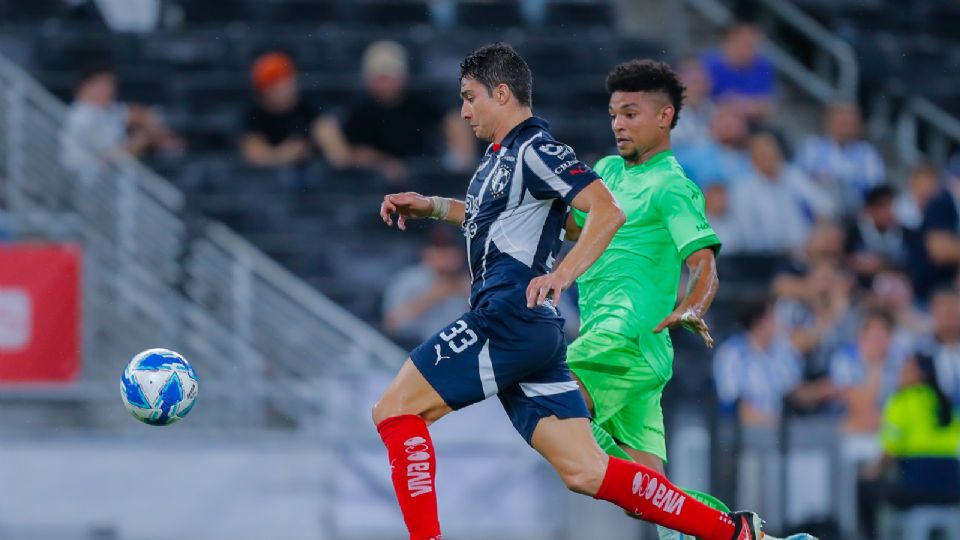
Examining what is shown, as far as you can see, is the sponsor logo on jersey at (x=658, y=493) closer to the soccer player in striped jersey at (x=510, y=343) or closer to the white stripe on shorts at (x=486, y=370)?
the soccer player in striped jersey at (x=510, y=343)

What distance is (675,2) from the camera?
17156 millimetres

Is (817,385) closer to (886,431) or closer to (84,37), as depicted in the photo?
(886,431)

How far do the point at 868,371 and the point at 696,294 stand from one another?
6.86 meters

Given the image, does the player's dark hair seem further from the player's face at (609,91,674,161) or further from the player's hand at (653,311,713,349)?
the player's hand at (653,311,713,349)

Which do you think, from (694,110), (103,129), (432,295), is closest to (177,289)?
(103,129)

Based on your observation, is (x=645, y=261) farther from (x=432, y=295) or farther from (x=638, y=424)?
(x=432, y=295)

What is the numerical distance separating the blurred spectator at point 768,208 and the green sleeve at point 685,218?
7094mm

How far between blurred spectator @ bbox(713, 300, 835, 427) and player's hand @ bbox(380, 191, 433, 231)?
5444 mm

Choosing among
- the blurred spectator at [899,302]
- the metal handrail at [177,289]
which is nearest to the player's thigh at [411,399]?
the metal handrail at [177,289]

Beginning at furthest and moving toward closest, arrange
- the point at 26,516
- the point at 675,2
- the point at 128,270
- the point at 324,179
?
the point at 675,2
the point at 324,179
the point at 128,270
the point at 26,516

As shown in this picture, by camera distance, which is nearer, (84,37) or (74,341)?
(74,341)

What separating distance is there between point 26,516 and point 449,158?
476 cm

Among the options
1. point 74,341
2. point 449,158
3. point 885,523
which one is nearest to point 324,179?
point 449,158

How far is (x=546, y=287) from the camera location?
6395mm
